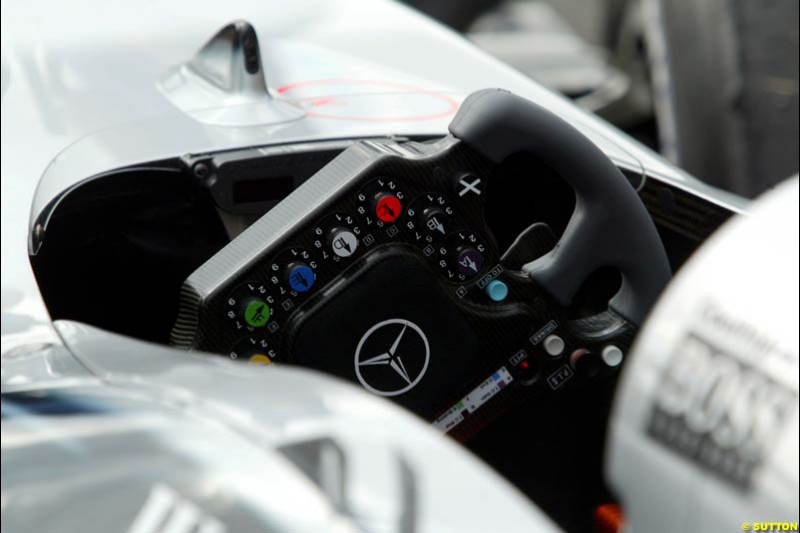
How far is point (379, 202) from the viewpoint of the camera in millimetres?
1415

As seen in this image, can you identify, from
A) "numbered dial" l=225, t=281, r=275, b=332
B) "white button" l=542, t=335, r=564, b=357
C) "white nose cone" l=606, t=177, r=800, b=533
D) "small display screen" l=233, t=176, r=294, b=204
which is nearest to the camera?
"white nose cone" l=606, t=177, r=800, b=533

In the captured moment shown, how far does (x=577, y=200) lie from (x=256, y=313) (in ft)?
1.18

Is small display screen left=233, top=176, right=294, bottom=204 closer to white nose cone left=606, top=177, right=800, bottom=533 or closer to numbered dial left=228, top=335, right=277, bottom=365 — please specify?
numbered dial left=228, top=335, right=277, bottom=365

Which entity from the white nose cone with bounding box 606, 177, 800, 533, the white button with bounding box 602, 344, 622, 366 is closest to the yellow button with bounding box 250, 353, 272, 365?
the white button with bounding box 602, 344, 622, 366

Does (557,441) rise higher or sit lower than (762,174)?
higher

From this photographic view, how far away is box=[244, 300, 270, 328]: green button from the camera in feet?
4.58

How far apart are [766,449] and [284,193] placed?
3.08ft

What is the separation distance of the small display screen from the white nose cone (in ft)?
2.69

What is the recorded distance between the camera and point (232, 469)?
0.88 metres

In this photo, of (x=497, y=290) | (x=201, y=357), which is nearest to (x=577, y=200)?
(x=497, y=290)

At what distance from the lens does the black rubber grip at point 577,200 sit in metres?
1.44

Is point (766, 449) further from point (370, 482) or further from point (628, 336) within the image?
point (628, 336)

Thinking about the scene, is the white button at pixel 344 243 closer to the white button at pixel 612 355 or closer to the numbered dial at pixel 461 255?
the numbered dial at pixel 461 255

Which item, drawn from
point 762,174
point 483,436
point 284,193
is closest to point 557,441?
point 483,436
